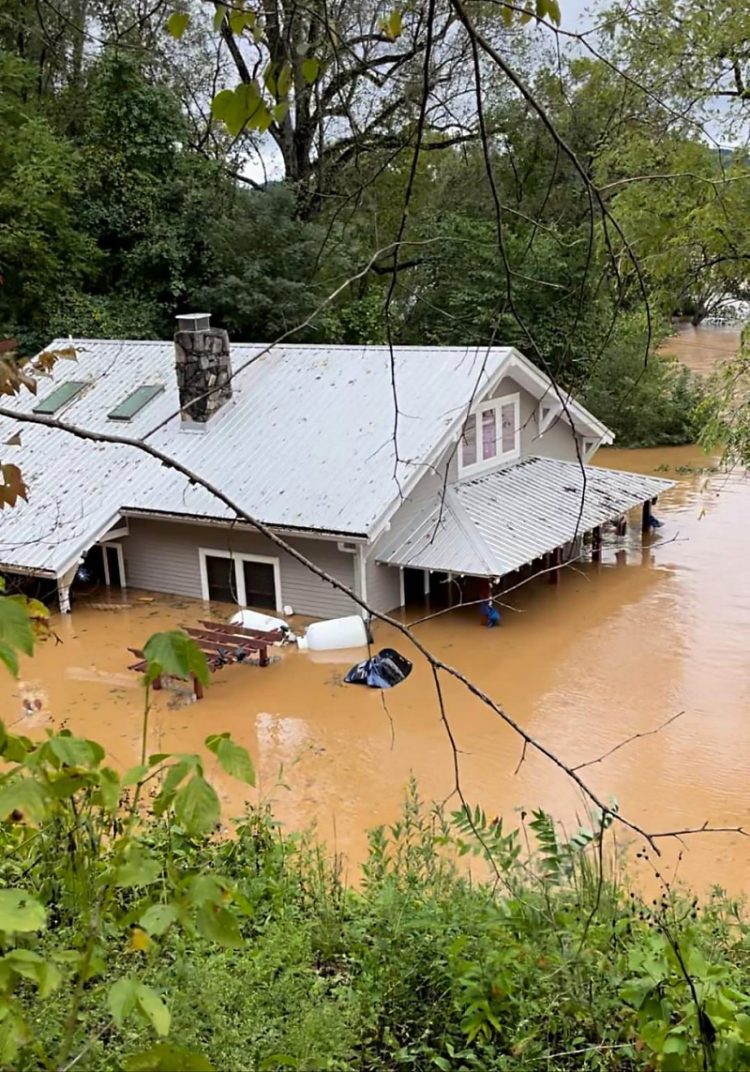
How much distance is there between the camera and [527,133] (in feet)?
61.8

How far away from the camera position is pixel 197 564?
15961 mm

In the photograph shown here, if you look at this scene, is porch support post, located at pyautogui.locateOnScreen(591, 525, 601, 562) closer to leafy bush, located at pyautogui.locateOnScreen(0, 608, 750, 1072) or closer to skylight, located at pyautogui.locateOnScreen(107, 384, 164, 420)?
skylight, located at pyautogui.locateOnScreen(107, 384, 164, 420)

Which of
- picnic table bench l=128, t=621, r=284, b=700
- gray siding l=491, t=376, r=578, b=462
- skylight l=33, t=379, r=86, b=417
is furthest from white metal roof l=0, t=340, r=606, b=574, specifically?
picnic table bench l=128, t=621, r=284, b=700

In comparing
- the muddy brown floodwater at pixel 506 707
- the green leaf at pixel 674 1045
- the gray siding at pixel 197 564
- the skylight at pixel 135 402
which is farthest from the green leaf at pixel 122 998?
the skylight at pixel 135 402

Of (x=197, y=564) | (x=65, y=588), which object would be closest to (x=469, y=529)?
(x=197, y=564)

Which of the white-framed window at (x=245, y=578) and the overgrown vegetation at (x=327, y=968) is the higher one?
the overgrown vegetation at (x=327, y=968)

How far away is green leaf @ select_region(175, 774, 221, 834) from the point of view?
6.21 ft

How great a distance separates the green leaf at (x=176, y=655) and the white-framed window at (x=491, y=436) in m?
14.1

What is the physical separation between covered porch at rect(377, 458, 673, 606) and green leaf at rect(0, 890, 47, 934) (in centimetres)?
1098

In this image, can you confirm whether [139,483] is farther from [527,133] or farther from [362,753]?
[527,133]

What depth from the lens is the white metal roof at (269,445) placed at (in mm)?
14695

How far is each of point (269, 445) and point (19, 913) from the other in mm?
14300

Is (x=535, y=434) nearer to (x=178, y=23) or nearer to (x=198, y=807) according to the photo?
(x=178, y=23)

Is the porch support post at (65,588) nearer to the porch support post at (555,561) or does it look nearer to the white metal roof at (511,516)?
the white metal roof at (511,516)
